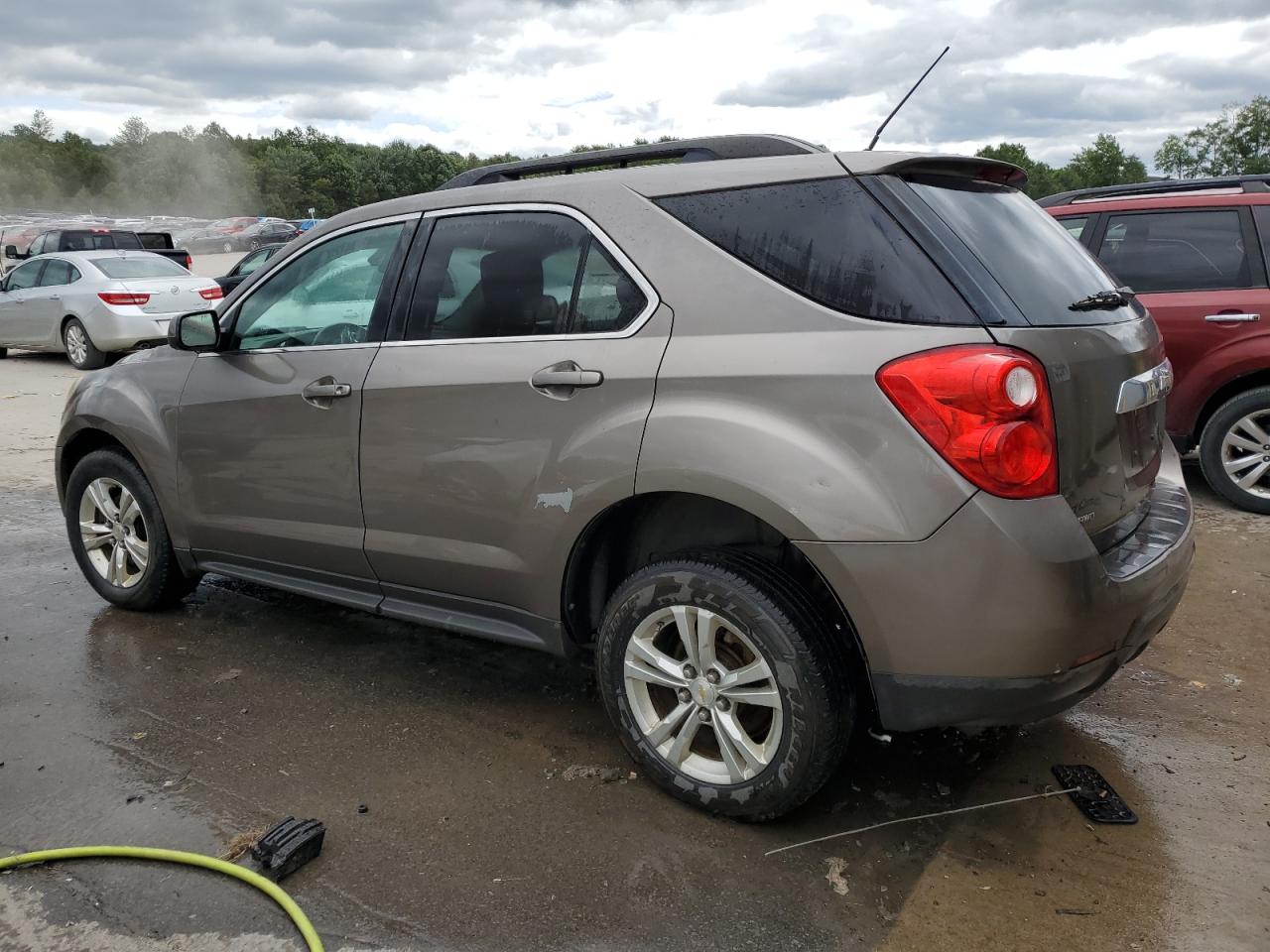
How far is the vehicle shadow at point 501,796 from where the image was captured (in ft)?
8.21

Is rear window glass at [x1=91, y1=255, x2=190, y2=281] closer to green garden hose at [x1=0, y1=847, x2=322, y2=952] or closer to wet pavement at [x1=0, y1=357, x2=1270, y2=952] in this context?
wet pavement at [x1=0, y1=357, x2=1270, y2=952]

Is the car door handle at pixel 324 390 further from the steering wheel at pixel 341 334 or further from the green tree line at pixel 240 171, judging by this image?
the green tree line at pixel 240 171

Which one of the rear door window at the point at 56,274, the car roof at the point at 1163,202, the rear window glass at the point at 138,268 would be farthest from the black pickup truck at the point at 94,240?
the car roof at the point at 1163,202

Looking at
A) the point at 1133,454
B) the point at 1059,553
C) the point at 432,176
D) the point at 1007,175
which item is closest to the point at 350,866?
the point at 1059,553

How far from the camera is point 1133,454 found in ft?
9.14

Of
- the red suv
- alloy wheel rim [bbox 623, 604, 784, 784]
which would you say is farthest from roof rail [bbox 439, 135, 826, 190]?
the red suv

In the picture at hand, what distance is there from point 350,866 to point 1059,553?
1.94 m

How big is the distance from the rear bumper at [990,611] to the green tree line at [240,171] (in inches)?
2774

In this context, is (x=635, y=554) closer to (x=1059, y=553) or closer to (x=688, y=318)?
(x=688, y=318)

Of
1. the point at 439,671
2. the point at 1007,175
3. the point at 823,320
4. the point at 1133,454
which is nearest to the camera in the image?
the point at 823,320

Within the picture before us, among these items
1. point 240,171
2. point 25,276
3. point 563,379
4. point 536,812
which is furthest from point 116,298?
point 240,171

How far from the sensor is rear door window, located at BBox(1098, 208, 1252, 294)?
19.3 feet

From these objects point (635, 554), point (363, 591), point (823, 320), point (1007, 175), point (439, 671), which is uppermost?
point (1007, 175)

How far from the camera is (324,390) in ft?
11.6
